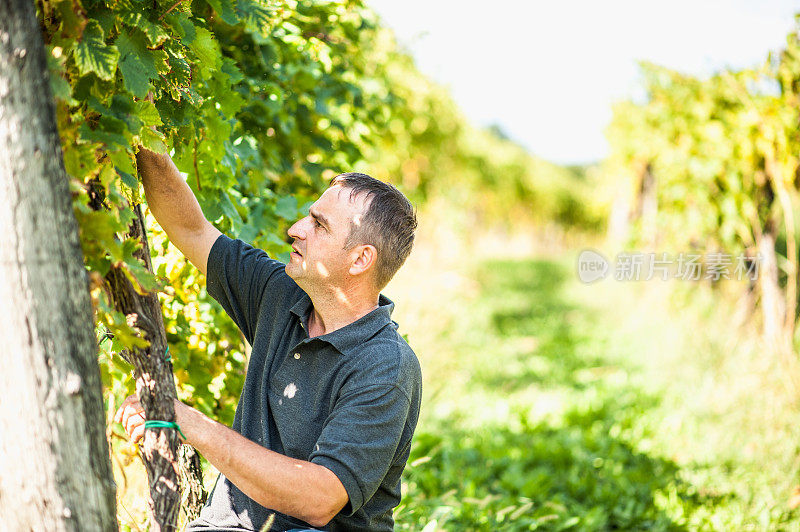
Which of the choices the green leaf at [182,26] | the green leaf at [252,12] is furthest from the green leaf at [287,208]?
the green leaf at [182,26]

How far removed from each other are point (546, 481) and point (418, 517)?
4.57 feet

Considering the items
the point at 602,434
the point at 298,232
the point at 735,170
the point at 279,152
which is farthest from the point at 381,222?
the point at 735,170

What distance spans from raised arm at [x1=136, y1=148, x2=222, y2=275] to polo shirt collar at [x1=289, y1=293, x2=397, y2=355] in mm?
348

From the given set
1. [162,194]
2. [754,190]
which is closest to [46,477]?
[162,194]

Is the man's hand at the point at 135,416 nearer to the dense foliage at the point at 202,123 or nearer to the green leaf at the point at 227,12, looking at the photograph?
the dense foliage at the point at 202,123

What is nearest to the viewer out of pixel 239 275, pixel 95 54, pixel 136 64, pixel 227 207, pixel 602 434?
pixel 95 54

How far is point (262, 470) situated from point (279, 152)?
79.7 inches

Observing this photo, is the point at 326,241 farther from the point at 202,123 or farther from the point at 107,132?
the point at 107,132

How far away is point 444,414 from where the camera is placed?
6.04 meters

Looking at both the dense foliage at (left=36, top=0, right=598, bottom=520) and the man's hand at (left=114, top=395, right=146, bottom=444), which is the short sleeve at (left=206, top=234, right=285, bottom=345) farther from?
the man's hand at (left=114, top=395, right=146, bottom=444)

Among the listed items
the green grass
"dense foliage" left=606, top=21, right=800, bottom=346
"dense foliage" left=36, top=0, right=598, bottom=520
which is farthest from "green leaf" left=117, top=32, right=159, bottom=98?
"dense foliage" left=606, top=21, right=800, bottom=346

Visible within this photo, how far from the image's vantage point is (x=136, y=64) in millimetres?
1505

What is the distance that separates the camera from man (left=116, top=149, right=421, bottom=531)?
1.62 metres

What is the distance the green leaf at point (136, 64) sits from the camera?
1485mm
